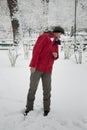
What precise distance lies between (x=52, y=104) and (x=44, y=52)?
153 centimetres

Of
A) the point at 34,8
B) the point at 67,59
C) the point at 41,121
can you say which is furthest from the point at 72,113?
the point at 34,8

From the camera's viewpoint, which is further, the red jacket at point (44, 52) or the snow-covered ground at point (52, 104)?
the snow-covered ground at point (52, 104)

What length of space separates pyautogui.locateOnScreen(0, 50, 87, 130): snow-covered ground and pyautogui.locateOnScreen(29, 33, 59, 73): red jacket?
96 cm

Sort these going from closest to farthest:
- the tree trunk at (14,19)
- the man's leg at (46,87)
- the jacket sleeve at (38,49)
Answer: the jacket sleeve at (38,49) < the man's leg at (46,87) < the tree trunk at (14,19)

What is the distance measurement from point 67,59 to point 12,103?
7.27m

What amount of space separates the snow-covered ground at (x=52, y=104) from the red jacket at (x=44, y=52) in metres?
0.96

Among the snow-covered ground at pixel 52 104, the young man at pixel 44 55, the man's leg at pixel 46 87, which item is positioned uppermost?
the young man at pixel 44 55

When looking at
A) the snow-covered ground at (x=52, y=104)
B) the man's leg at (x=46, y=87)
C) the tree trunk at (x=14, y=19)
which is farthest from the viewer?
the tree trunk at (x=14, y=19)

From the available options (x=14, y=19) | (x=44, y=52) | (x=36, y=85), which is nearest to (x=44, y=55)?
(x=44, y=52)

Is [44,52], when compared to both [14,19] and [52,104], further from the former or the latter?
[14,19]

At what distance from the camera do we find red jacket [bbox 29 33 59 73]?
173 inches

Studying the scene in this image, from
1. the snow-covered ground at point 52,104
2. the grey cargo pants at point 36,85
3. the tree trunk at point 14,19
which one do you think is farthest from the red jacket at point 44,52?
the tree trunk at point 14,19

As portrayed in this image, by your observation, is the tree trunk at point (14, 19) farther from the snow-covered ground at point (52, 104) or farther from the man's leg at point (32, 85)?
the man's leg at point (32, 85)

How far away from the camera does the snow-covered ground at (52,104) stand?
4.53 meters
